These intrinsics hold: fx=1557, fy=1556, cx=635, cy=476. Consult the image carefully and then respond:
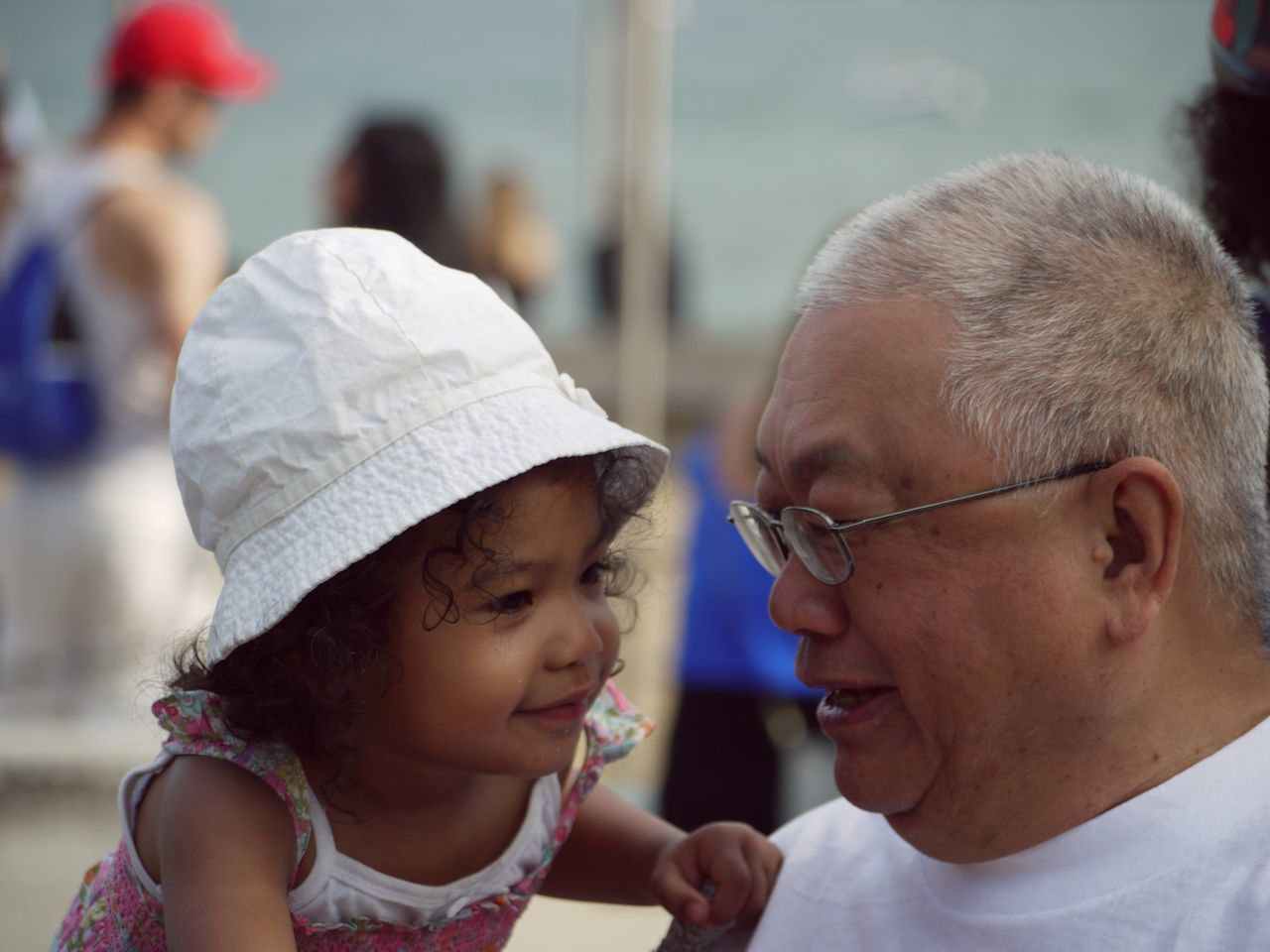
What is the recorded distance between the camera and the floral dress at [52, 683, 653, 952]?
1836 mm

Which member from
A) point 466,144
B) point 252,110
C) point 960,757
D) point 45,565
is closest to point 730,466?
point 45,565

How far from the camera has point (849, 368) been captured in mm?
1734

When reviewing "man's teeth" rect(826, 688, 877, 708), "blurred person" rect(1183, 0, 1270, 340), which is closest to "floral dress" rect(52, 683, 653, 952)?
"man's teeth" rect(826, 688, 877, 708)

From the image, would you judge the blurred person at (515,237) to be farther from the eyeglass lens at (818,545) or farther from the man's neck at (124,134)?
the eyeglass lens at (818,545)

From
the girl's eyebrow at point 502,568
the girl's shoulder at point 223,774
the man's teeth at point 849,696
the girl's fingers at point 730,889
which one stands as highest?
the girl's eyebrow at point 502,568

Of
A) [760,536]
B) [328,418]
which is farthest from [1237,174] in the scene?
[328,418]

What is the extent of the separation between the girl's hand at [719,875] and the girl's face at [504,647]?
25 centimetres

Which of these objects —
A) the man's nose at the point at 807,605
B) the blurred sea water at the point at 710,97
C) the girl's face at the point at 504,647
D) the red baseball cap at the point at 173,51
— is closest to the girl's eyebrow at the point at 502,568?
the girl's face at the point at 504,647

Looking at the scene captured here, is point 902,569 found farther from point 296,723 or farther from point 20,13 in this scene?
point 20,13

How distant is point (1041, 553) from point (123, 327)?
148 inches

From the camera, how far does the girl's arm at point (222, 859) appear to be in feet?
5.52

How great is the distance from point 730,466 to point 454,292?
251 cm

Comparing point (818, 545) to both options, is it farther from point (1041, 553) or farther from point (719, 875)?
point (719, 875)

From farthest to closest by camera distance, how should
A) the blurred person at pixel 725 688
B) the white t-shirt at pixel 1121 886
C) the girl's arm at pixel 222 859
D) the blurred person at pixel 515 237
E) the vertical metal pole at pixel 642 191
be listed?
the blurred person at pixel 515 237 < the vertical metal pole at pixel 642 191 < the blurred person at pixel 725 688 < the girl's arm at pixel 222 859 < the white t-shirt at pixel 1121 886
